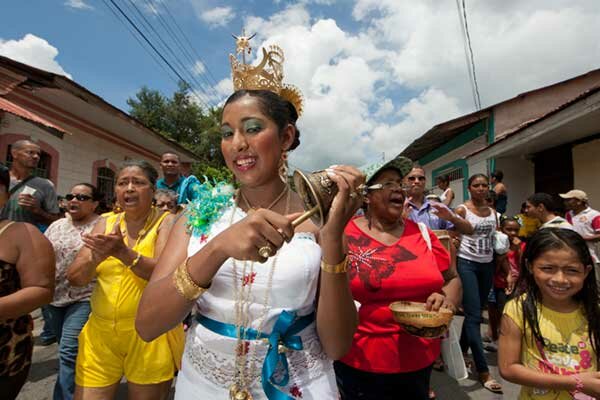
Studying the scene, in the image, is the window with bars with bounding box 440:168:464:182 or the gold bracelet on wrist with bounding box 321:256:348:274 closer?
the gold bracelet on wrist with bounding box 321:256:348:274

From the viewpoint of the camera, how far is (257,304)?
136 cm

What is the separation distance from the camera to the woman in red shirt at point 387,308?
208 centimetres

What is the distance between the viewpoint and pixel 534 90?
37.7 feet

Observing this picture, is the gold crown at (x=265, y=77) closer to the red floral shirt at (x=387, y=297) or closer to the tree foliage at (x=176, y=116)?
the red floral shirt at (x=387, y=297)

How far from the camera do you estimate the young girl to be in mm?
1894

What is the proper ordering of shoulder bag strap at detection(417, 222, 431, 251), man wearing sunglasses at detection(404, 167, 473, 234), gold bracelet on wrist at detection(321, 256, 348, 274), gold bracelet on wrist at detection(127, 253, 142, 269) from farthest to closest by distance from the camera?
man wearing sunglasses at detection(404, 167, 473, 234) < shoulder bag strap at detection(417, 222, 431, 251) < gold bracelet on wrist at detection(127, 253, 142, 269) < gold bracelet on wrist at detection(321, 256, 348, 274)

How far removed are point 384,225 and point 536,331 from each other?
1.04 meters

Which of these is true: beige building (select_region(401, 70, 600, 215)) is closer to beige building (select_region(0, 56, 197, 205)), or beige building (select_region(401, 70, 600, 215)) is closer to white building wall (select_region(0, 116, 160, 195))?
beige building (select_region(0, 56, 197, 205))

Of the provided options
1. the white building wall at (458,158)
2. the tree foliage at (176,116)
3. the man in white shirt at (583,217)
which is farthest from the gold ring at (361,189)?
the tree foliage at (176,116)

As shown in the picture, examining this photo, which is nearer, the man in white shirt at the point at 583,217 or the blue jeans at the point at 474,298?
the blue jeans at the point at 474,298

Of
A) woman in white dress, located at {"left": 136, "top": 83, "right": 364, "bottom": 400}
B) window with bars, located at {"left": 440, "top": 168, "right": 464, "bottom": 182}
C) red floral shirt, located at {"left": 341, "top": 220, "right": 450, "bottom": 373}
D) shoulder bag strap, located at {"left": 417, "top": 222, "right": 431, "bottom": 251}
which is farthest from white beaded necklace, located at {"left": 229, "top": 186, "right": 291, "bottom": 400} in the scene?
window with bars, located at {"left": 440, "top": 168, "right": 464, "bottom": 182}

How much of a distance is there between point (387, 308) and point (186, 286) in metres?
1.37

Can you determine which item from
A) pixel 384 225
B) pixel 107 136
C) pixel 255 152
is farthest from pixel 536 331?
pixel 107 136

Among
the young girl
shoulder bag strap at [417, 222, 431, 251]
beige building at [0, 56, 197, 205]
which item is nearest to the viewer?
the young girl
